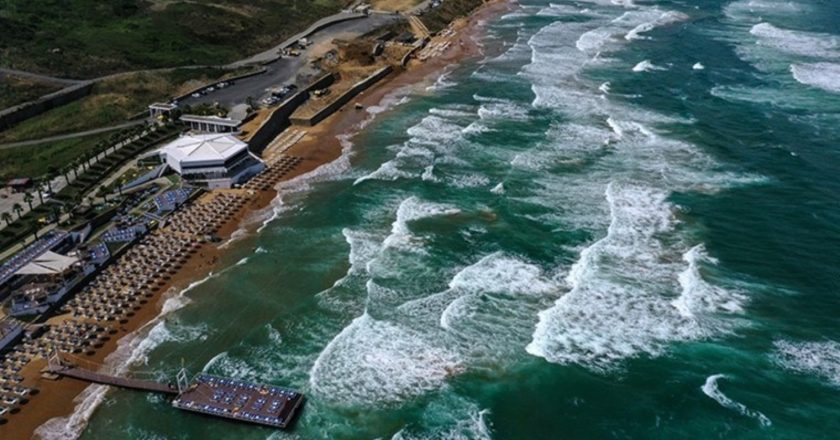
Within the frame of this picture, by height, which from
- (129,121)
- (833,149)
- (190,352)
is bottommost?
(833,149)

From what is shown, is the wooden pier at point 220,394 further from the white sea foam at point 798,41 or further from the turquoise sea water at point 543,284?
the white sea foam at point 798,41

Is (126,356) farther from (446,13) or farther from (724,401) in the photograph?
(446,13)

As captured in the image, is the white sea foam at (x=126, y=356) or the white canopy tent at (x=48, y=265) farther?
the white canopy tent at (x=48, y=265)

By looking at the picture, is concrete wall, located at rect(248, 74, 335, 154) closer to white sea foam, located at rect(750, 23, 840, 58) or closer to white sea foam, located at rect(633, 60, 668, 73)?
white sea foam, located at rect(633, 60, 668, 73)

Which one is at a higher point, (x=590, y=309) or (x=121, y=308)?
(x=121, y=308)

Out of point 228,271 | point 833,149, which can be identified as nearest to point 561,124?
point 833,149

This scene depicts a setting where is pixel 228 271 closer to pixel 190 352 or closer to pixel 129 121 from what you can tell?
pixel 190 352

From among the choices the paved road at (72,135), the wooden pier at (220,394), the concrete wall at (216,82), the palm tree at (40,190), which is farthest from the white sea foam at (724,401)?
the concrete wall at (216,82)

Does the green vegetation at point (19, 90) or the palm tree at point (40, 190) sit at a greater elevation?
the green vegetation at point (19, 90)

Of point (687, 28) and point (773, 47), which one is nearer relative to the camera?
point (773, 47)
